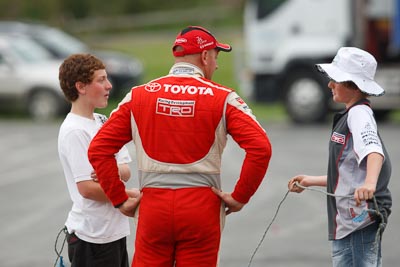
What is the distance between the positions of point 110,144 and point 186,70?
19.8 inches

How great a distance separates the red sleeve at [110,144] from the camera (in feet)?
15.6

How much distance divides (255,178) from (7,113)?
17988mm

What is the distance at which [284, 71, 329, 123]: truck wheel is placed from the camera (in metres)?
17.6

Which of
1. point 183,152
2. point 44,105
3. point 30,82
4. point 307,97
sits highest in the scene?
point 183,152

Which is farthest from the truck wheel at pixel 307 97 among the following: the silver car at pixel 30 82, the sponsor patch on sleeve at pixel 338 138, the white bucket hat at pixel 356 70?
the sponsor patch on sleeve at pixel 338 138

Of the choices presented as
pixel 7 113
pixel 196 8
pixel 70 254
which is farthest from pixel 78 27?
pixel 70 254

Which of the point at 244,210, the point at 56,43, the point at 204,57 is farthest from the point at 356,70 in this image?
the point at 56,43

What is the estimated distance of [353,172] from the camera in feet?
15.9

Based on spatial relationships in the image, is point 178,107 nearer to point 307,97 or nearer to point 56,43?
point 307,97

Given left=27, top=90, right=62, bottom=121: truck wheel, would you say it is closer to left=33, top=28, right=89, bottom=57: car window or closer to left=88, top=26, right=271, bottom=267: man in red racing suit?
left=33, top=28, right=89, bottom=57: car window

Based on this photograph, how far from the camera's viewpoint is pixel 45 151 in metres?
15.5

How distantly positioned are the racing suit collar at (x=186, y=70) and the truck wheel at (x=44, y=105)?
15201 mm

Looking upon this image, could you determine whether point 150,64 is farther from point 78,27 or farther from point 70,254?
point 70,254

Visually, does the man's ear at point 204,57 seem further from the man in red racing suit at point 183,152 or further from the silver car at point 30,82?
the silver car at point 30,82
